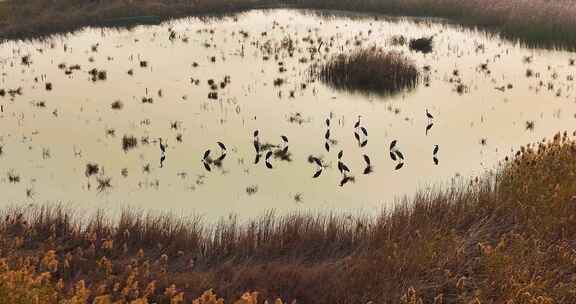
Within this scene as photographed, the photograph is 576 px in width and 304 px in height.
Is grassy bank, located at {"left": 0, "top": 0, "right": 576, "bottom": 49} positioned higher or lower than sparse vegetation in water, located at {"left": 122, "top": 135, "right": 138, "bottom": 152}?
higher

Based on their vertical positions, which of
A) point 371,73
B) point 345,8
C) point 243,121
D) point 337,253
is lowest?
point 337,253

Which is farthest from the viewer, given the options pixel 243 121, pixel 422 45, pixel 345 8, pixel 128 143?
pixel 345 8


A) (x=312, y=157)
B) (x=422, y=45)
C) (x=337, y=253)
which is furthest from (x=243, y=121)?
(x=422, y=45)

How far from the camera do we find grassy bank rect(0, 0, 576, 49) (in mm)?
32594

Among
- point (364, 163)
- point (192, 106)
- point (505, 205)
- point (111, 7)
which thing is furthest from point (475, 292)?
point (111, 7)

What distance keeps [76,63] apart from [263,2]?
25.8m

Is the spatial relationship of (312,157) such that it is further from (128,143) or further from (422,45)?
(422,45)

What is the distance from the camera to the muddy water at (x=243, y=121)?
1251 centimetres

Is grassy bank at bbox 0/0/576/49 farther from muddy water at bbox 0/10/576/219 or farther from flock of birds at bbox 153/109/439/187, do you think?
flock of birds at bbox 153/109/439/187

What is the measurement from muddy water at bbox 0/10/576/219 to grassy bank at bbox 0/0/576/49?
10.4 ft

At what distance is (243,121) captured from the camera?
690 inches

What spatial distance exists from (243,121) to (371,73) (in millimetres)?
7649

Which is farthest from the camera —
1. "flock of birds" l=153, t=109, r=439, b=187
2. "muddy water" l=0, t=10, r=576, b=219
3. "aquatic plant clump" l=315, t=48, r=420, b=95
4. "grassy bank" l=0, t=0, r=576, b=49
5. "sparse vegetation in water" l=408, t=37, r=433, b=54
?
"grassy bank" l=0, t=0, r=576, b=49

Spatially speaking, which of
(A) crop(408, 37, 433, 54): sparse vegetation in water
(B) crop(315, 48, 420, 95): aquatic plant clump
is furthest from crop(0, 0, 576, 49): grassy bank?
(B) crop(315, 48, 420, 95): aquatic plant clump
